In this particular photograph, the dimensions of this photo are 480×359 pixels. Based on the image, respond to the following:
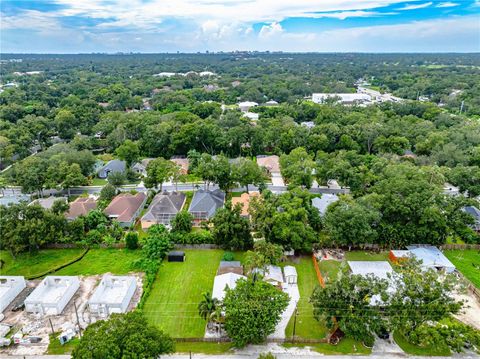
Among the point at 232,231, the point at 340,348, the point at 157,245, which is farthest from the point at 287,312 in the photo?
the point at 157,245

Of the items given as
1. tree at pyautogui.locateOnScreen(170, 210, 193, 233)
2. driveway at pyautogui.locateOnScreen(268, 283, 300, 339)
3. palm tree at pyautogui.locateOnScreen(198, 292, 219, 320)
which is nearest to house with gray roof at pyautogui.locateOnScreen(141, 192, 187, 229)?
tree at pyautogui.locateOnScreen(170, 210, 193, 233)

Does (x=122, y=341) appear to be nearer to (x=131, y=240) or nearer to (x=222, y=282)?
(x=222, y=282)

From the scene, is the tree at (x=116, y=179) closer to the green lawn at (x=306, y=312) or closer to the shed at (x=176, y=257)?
the shed at (x=176, y=257)

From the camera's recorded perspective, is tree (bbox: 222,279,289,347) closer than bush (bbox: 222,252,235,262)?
Yes

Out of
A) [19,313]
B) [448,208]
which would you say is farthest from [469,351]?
[19,313]

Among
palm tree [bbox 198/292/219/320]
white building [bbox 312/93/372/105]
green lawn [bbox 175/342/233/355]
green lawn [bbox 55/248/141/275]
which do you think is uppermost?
white building [bbox 312/93/372/105]

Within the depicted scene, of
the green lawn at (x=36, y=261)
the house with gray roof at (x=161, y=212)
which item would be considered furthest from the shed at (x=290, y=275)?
the green lawn at (x=36, y=261)

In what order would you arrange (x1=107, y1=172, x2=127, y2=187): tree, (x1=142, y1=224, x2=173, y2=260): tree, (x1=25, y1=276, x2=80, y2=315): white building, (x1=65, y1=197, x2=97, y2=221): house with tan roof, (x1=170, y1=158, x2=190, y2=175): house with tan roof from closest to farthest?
(x1=25, y1=276, x2=80, y2=315): white building, (x1=142, y1=224, x2=173, y2=260): tree, (x1=65, y1=197, x2=97, y2=221): house with tan roof, (x1=107, y1=172, x2=127, y2=187): tree, (x1=170, y1=158, x2=190, y2=175): house with tan roof

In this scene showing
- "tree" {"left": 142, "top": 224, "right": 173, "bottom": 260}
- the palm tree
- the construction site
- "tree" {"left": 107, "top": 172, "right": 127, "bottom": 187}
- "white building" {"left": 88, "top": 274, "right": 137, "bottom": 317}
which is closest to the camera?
the palm tree

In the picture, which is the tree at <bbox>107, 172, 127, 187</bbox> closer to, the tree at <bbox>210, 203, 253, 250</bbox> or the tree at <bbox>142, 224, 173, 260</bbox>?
the tree at <bbox>142, 224, 173, 260</bbox>
